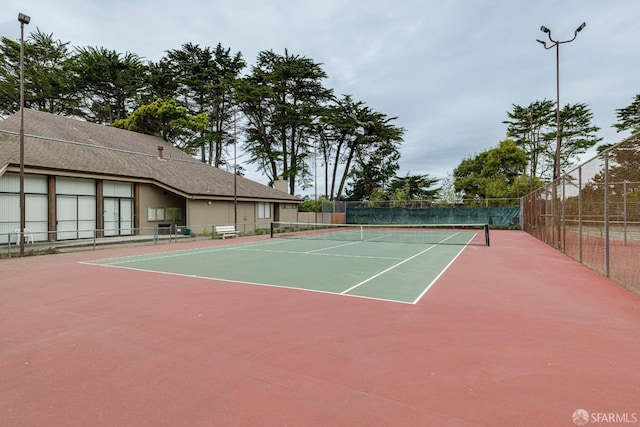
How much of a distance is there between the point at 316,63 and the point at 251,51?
8.36 metres

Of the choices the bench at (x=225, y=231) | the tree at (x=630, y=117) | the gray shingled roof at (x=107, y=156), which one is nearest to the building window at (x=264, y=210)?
the gray shingled roof at (x=107, y=156)

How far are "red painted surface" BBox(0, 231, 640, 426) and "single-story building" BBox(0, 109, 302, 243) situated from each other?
11550mm

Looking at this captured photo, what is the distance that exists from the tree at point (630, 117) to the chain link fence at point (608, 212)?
32822 millimetres

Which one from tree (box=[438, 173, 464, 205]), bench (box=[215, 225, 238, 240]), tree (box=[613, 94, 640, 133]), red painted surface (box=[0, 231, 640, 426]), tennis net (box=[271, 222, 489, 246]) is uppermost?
tree (box=[613, 94, 640, 133])

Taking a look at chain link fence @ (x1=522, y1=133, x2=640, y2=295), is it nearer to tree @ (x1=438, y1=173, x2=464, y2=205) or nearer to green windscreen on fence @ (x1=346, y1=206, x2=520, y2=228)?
green windscreen on fence @ (x1=346, y1=206, x2=520, y2=228)

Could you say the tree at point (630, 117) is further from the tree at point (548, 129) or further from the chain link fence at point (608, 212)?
the chain link fence at point (608, 212)

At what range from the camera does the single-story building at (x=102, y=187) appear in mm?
15891

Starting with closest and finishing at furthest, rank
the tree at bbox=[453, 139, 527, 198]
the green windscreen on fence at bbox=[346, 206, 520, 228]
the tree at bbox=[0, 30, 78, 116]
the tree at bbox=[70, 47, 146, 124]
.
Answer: the green windscreen on fence at bbox=[346, 206, 520, 228] → the tree at bbox=[0, 30, 78, 116] → the tree at bbox=[70, 47, 146, 124] → the tree at bbox=[453, 139, 527, 198]


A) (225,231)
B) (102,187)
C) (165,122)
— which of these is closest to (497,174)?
(225,231)

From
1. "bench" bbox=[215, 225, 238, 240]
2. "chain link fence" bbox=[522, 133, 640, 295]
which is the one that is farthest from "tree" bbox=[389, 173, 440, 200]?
Result: "chain link fence" bbox=[522, 133, 640, 295]

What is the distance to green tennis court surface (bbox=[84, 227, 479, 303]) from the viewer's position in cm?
734

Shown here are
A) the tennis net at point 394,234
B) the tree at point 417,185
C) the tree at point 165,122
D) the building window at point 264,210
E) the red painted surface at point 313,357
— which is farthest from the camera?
the tree at point 417,185

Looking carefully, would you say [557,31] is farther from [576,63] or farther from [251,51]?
[251,51]

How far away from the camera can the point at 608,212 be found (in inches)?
Answer: 287
